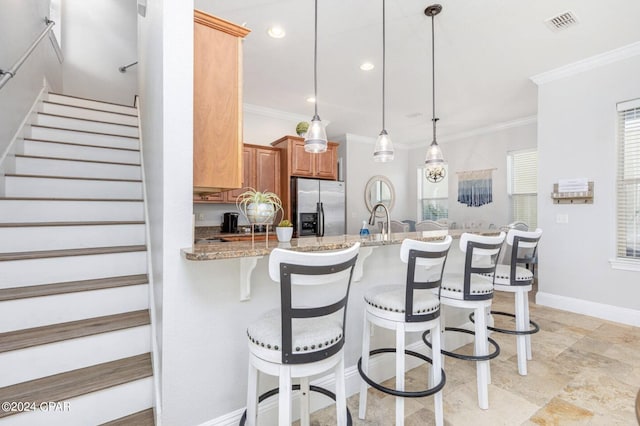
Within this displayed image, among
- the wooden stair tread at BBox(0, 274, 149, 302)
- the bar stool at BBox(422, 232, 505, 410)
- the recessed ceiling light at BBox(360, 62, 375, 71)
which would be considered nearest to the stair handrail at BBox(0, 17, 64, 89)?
the wooden stair tread at BBox(0, 274, 149, 302)

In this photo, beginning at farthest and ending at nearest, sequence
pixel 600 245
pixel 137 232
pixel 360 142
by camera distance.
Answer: pixel 360 142, pixel 600 245, pixel 137 232

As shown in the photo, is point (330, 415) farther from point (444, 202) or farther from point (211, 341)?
point (444, 202)

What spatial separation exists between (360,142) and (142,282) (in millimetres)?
5680

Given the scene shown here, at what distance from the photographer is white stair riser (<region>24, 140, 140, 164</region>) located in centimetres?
272

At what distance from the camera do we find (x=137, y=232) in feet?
7.72

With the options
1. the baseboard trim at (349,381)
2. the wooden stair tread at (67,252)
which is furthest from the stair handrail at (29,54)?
the baseboard trim at (349,381)

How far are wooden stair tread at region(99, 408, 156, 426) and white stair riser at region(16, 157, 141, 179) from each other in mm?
2222

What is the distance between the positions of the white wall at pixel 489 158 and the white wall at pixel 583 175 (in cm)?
192

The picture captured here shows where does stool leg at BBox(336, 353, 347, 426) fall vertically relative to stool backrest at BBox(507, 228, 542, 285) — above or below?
below

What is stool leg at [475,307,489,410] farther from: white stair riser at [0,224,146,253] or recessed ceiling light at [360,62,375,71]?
recessed ceiling light at [360,62,375,71]

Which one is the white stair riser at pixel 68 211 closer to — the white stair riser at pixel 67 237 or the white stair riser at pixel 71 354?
the white stair riser at pixel 67 237

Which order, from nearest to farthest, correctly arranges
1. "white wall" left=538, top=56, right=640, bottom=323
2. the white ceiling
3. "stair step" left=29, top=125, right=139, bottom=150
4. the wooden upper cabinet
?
the wooden upper cabinet < the white ceiling < "stair step" left=29, top=125, right=139, bottom=150 < "white wall" left=538, top=56, right=640, bottom=323

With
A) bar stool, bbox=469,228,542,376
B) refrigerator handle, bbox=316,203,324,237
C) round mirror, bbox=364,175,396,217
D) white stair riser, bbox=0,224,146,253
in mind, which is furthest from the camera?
round mirror, bbox=364,175,396,217

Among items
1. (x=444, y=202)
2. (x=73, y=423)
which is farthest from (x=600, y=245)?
(x=73, y=423)
